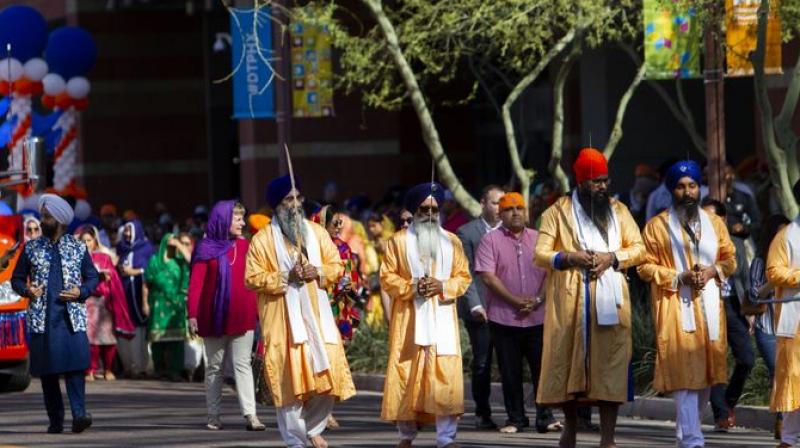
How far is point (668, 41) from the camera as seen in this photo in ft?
63.7

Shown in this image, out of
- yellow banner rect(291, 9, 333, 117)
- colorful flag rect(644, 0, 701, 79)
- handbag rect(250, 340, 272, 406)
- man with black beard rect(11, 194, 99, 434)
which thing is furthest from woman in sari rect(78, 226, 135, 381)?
man with black beard rect(11, 194, 99, 434)

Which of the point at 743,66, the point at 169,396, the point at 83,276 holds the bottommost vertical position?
the point at 169,396

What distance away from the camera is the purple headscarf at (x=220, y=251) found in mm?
16172

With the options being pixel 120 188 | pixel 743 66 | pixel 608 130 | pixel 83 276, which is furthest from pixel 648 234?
pixel 120 188

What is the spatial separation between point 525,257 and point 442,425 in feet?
7.59

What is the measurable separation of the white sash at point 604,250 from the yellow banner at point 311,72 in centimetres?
1156

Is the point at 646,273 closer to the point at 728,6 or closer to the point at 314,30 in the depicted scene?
the point at 728,6

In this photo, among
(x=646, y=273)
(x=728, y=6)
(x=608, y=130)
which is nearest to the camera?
(x=646, y=273)

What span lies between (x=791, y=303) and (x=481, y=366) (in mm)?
3669

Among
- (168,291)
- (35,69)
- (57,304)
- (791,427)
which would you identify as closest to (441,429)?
(791,427)

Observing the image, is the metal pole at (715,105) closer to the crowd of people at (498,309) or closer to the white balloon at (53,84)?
the crowd of people at (498,309)

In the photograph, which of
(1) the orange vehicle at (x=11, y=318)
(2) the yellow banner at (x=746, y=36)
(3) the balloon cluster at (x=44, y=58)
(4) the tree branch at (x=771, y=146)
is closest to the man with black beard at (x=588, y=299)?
(4) the tree branch at (x=771, y=146)

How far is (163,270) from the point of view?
2323 centimetres

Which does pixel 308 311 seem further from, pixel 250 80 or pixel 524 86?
pixel 250 80
